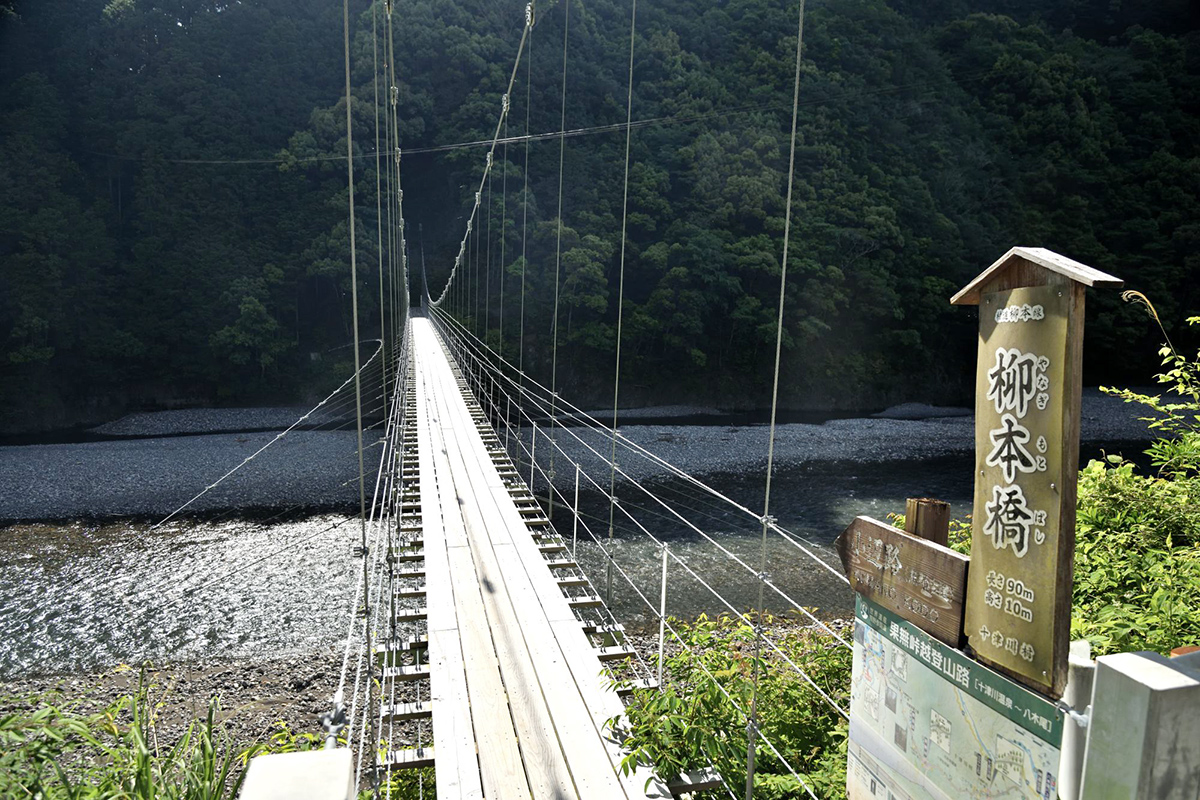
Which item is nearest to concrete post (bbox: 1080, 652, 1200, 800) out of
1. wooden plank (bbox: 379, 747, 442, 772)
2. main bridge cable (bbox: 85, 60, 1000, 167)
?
wooden plank (bbox: 379, 747, 442, 772)

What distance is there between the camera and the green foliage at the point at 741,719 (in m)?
1.33

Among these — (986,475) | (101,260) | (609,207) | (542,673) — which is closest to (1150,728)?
(986,475)

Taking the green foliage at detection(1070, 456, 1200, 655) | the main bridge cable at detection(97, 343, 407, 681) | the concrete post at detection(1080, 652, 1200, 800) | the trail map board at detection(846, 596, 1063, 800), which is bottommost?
the main bridge cable at detection(97, 343, 407, 681)

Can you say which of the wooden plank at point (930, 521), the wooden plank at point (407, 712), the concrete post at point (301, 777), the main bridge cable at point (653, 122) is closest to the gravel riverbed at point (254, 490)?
the wooden plank at point (407, 712)

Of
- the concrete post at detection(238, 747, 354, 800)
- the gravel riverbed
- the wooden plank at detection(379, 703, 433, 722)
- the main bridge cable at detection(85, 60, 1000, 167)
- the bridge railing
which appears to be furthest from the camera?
the main bridge cable at detection(85, 60, 1000, 167)

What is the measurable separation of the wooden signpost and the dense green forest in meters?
13.8

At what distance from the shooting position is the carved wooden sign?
0.81 m

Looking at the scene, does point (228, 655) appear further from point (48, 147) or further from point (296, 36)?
point (296, 36)

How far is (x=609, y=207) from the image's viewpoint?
A: 1644cm

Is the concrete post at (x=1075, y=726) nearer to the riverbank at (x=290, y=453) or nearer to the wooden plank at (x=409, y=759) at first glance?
the wooden plank at (x=409, y=759)

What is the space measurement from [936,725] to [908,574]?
177 millimetres

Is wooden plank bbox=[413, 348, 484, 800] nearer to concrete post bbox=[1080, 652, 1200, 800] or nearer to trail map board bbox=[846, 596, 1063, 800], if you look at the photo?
trail map board bbox=[846, 596, 1063, 800]

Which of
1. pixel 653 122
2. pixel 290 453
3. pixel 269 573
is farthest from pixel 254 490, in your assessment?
pixel 653 122

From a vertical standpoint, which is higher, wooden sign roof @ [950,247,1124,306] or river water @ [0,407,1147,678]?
wooden sign roof @ [950,247,1124,306]
